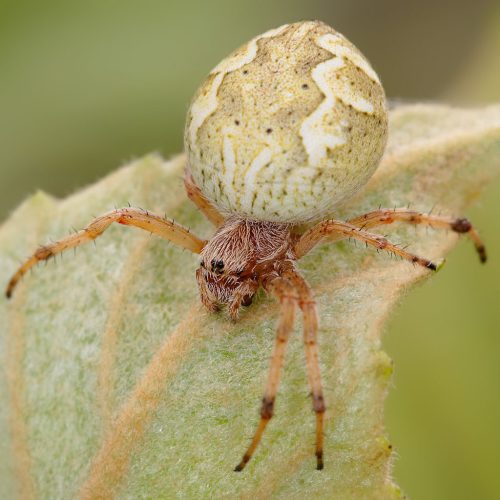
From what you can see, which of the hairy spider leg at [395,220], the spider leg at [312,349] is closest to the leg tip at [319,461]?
the spider leg at [312,349]

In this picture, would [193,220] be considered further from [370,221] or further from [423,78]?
[423,78]

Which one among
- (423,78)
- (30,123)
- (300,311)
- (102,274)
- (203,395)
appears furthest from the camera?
(423,78)

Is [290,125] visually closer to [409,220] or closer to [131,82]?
[409,220]

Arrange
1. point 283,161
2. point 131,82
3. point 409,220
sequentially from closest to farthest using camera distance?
1. point 283,161
2. point 409,220
3. point 131,82

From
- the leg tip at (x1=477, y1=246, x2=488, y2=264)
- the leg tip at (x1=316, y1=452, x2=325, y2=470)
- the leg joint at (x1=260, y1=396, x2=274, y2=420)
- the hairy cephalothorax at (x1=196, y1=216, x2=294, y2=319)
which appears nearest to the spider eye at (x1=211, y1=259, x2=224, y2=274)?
the hairy cephalothorax at (x1=196, y1=216, x2=294, y2=319)

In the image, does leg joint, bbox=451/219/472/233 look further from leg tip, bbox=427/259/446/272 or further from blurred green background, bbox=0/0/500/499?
blurred green background, bbox=0/0/500/499

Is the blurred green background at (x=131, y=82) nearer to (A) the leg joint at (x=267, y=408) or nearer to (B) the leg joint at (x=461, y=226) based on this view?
(B) the leg joint at (x=461, y=226)

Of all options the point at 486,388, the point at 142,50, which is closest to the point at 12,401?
the point at 486,388

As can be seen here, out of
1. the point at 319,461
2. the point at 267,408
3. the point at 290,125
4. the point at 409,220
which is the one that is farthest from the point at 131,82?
the point at 319,461
